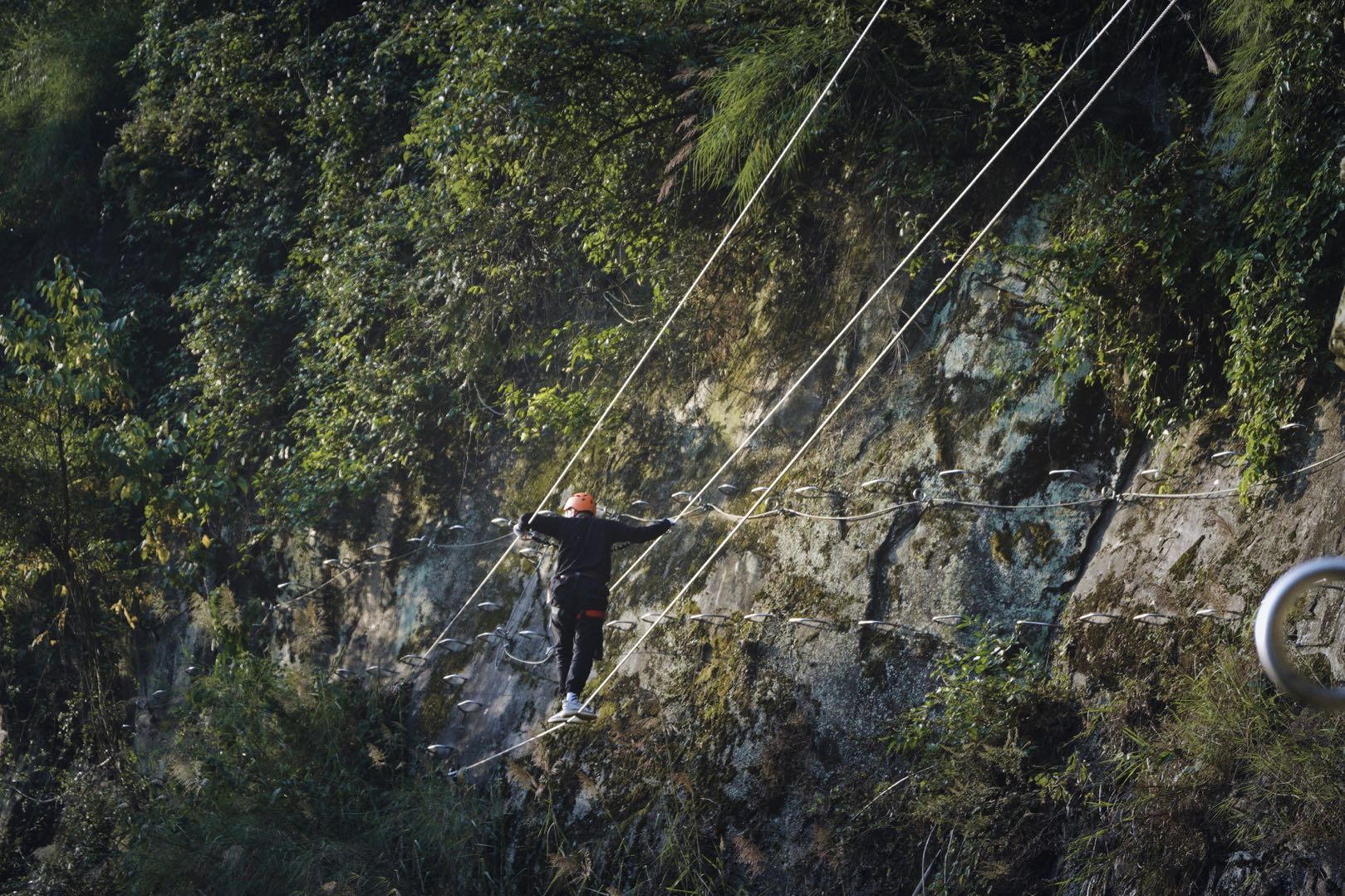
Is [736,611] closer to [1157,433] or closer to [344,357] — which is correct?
[1157,433]

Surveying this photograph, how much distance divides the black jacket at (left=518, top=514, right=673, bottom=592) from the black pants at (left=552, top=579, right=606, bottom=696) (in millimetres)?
85

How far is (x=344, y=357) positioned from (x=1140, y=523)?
7.62m

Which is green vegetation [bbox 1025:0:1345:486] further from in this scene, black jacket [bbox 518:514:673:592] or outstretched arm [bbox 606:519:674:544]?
black jacket [bbox 518:514:673:592]

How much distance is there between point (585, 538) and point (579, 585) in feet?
0.97

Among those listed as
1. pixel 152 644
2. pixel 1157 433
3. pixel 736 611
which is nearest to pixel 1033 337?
pixel 1157 433

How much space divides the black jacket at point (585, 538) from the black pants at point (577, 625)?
0.08m

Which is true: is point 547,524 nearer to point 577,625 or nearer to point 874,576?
point 577,625

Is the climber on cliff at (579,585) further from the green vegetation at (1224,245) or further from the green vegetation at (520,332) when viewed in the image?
the green vegetation at (1224,245)

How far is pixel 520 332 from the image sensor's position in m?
11.6

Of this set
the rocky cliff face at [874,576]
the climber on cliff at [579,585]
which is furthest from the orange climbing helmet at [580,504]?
the rocky cliff face at [874,576]

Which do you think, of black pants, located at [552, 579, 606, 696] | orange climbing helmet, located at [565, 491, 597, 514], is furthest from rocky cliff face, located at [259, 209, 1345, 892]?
orange climbing helmet, located at [565, 491, 597, 514]

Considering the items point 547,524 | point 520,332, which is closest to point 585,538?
point 547,524

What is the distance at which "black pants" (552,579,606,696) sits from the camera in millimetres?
8453

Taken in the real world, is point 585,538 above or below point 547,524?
below
